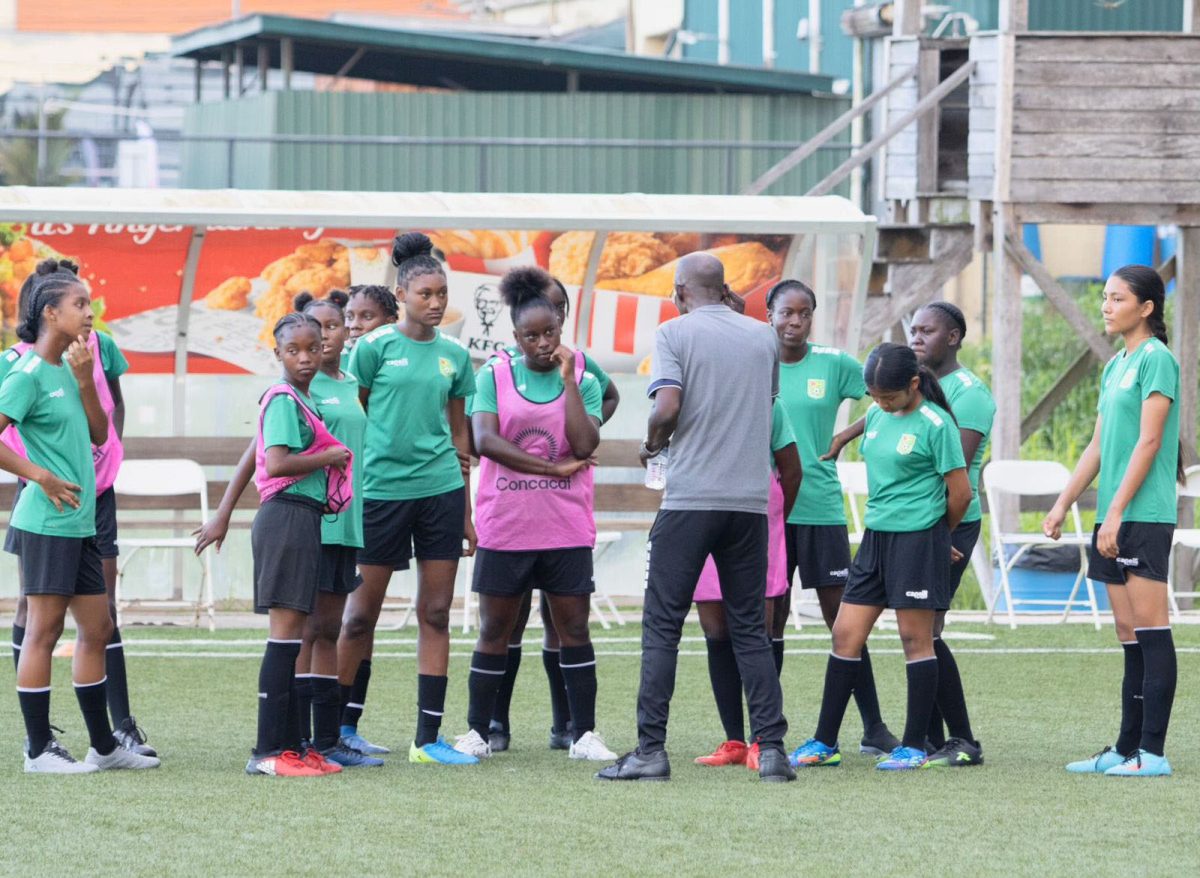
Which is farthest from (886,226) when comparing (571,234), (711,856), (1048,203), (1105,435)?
(711,856)

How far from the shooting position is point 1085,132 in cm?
1338

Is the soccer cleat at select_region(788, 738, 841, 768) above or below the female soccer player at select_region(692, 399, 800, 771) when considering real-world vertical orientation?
below

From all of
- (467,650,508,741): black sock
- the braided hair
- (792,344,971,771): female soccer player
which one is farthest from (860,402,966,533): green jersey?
the braided hair

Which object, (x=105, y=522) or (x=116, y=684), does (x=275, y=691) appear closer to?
(x=116, y=684)

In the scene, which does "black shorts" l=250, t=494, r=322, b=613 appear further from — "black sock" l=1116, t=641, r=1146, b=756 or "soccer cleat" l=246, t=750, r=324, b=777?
"black sock" l=1116, t=641, r=1146, b=756

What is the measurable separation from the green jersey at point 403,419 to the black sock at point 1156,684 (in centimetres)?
250

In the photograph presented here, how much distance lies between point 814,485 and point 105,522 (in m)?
2.67

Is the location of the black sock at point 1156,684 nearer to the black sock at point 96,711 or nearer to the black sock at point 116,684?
the black sock at point 96,711

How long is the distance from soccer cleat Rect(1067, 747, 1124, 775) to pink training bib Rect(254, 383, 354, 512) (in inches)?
106

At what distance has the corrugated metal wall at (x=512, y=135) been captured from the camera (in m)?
25.2

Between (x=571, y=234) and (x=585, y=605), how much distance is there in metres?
5.76

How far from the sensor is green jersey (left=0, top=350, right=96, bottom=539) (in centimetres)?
661

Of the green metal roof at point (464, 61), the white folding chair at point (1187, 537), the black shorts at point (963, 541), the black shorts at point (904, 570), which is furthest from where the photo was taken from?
the green metal roof at point (464, 61)

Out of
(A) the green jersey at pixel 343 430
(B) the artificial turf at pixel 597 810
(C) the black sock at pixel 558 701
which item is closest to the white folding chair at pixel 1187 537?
(B) the artificial turf at pixel 597 810
